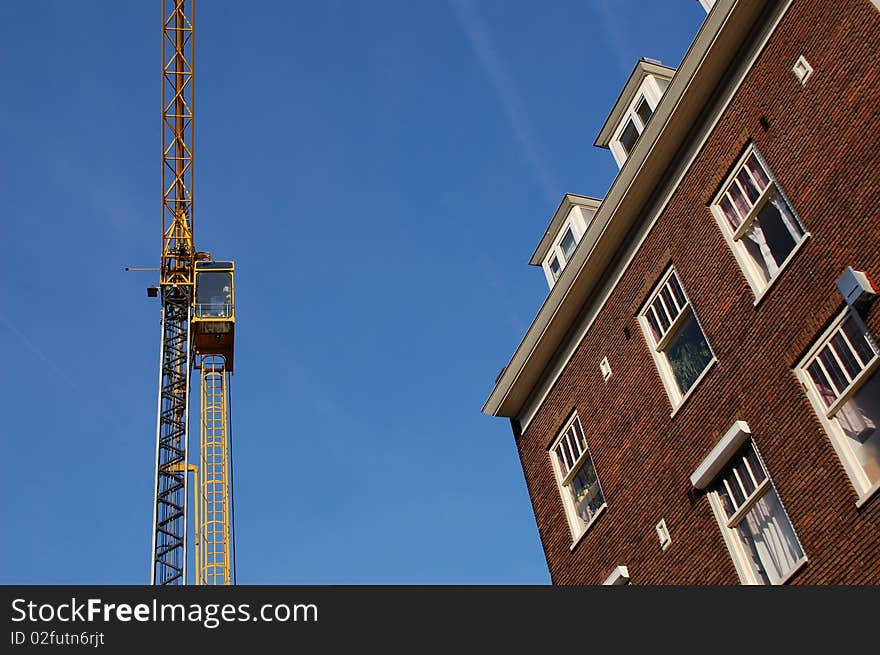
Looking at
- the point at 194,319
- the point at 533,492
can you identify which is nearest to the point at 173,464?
the point at 194,319

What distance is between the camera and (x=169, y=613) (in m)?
9.89

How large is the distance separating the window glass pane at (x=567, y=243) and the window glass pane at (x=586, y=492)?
5092 millimetres

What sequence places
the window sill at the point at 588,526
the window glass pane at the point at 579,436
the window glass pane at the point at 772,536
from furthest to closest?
the window glass pane at the point at 579,436 → the window sill at the point at 588,526 → the window glass pane at the point at 772,536

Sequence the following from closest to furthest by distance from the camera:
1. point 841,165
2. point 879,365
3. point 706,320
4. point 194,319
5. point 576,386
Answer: point 879,365, point 841,165, point 706,320, point 576,386, point 194,319

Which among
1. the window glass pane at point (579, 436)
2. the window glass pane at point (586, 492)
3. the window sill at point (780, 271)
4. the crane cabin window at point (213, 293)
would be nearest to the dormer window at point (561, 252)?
the window glass pane at point (579, 436)

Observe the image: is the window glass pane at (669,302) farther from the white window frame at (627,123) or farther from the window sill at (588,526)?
the window sill at (588,526)

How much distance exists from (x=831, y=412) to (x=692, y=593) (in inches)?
180

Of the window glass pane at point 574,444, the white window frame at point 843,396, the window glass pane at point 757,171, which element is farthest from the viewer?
the window glass pane at point 574,444

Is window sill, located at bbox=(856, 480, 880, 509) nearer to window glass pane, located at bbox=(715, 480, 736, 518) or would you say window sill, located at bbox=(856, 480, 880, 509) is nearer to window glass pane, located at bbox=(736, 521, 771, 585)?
window glass pane, located at bbox=(736, 521, 771, 585)

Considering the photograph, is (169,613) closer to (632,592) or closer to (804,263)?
(632,592)

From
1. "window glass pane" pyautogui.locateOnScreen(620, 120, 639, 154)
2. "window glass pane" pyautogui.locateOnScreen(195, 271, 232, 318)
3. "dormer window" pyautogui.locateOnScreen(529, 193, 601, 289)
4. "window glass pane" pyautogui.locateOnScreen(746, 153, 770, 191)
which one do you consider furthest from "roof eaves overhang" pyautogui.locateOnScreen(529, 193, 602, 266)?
"window glass pane" pyautogui.locateOnScreen(195, 271, 232, 318)

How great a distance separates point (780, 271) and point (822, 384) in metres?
2.02

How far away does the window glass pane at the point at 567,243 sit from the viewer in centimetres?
2283

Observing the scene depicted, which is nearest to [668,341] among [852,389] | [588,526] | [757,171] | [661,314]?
[661,314]
